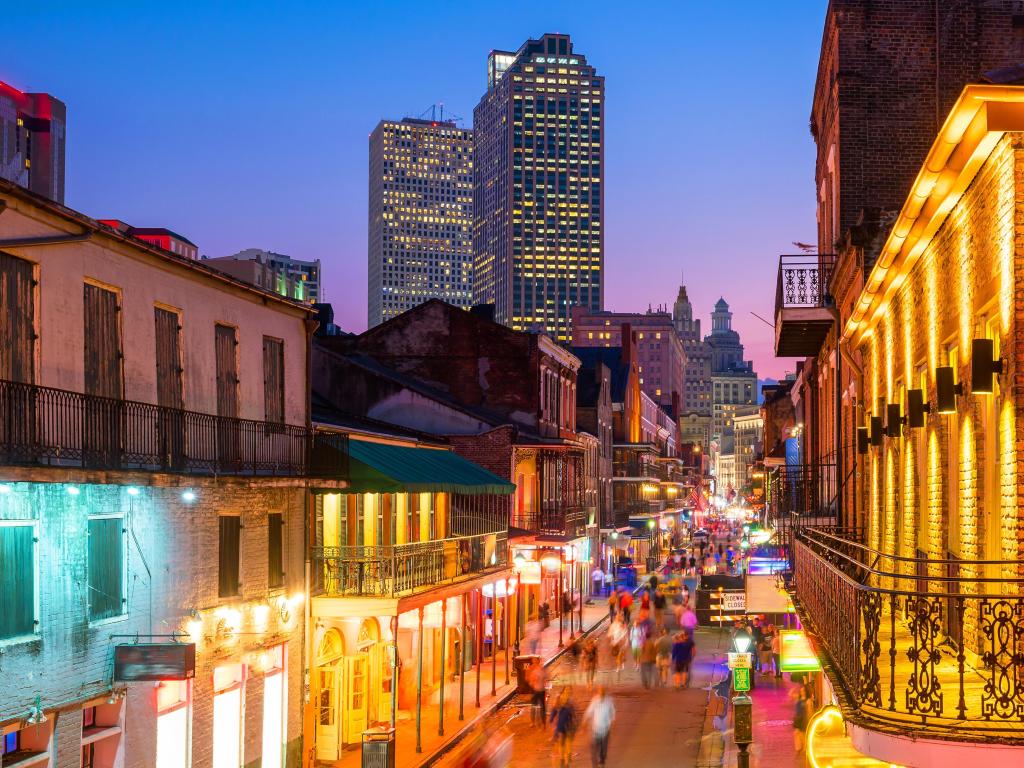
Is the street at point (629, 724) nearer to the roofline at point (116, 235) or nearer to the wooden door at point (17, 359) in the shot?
the roofline at point (116, 235)

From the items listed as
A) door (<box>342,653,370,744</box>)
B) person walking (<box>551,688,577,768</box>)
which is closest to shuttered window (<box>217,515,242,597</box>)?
door (<box>342,653,370,744</box>)

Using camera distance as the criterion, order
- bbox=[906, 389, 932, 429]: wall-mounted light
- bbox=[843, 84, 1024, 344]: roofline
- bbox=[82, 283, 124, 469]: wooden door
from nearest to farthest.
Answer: bbox=[843, 84, 1024, 344]: roofline → bbox=[906, 389, 932, 429]: wall-mounted light → bbox=[82, 283, 124, 469]: wooden door

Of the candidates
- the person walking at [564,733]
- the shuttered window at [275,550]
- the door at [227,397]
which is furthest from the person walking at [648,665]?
the door at [227,397]

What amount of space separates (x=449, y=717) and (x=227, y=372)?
10886 mm

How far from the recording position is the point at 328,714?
24344 millimetres

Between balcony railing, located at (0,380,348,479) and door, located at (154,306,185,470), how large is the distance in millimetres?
21

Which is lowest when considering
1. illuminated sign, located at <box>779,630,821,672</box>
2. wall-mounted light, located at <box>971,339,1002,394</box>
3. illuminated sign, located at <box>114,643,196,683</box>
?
illuminated sign, located at <box>779,630,821,672</box>

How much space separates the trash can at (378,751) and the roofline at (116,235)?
733 centimetres

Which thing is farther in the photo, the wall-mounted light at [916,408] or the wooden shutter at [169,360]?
the wooden shutter at [169,360]

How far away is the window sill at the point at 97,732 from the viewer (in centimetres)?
1549

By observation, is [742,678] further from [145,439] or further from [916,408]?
→ [145,439]

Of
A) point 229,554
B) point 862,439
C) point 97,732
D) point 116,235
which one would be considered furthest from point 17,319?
point 862,439

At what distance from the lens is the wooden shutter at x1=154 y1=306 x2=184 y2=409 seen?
18.1 metres

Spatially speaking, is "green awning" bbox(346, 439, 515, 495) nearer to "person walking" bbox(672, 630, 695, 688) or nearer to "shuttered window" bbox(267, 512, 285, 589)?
"shuttered window" bbox(267, 512, 285, 589)
